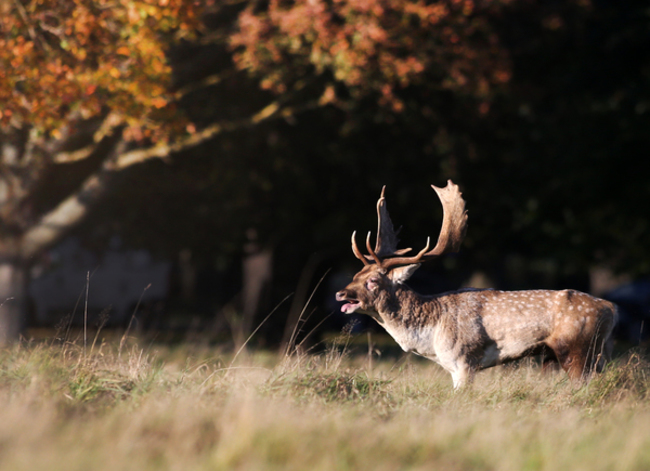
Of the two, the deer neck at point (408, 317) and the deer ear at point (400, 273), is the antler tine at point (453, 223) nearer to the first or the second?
the deer ear at point (400, 273)

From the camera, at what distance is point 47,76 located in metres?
11.1

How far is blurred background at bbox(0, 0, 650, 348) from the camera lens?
1175 centimetres

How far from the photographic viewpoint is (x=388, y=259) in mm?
7641

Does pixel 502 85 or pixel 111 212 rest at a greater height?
pixel 502 85

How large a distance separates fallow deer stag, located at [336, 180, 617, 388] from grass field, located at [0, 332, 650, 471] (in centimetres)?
25

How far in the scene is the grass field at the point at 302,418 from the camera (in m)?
4.57

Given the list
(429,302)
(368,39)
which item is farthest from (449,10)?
(429,302)

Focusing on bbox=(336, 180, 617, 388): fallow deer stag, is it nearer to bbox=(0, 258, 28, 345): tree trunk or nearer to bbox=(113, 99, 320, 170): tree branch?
bbox=(113, 99, 320, 170): tree branch

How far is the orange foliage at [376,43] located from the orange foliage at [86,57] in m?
1.63

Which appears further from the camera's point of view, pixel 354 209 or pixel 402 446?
pixel 354 209

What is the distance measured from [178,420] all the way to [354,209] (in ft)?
40.2

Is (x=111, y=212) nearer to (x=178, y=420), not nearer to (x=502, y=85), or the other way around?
(x=502, y=85)

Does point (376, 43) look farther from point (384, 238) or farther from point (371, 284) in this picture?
point (371, 284)

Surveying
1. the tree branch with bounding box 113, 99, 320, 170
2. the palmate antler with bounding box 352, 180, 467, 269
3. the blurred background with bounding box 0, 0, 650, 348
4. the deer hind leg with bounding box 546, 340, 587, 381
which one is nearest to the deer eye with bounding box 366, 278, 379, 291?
the palmate antler with bounding box 352, 180, 467, 269
